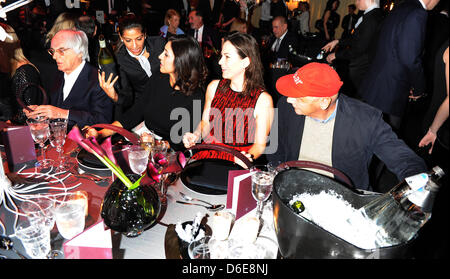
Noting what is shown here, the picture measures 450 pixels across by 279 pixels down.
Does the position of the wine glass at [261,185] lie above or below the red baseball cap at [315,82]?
below

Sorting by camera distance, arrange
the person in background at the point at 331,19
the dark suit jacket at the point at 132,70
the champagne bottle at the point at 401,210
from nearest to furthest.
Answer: the champagne bottle at the point at 401,210, the dark suit jacket at the point at 132,70, the person in background at the point at 331,19

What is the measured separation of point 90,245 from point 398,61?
3117 mm

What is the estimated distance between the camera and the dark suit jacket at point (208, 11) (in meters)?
8.14

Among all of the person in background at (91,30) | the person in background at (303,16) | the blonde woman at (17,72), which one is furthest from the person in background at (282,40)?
the person in background at (303,16)

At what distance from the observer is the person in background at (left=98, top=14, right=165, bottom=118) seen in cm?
318

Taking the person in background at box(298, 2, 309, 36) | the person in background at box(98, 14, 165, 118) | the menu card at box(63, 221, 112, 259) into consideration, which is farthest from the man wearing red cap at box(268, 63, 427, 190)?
the person in background at box(298, 2, 309, 36)

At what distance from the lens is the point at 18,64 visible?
2512 mm

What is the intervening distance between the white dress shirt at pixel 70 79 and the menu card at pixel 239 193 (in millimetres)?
1881

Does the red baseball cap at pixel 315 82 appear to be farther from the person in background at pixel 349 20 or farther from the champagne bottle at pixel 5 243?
the person in background at pixel 349 20

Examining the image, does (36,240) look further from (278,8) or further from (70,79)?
(278,8)

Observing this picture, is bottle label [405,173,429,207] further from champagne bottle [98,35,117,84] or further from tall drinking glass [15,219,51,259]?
champagne bottle [98,35,117,84]

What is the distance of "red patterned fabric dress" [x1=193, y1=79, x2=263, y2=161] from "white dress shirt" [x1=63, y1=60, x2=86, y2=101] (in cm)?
115
